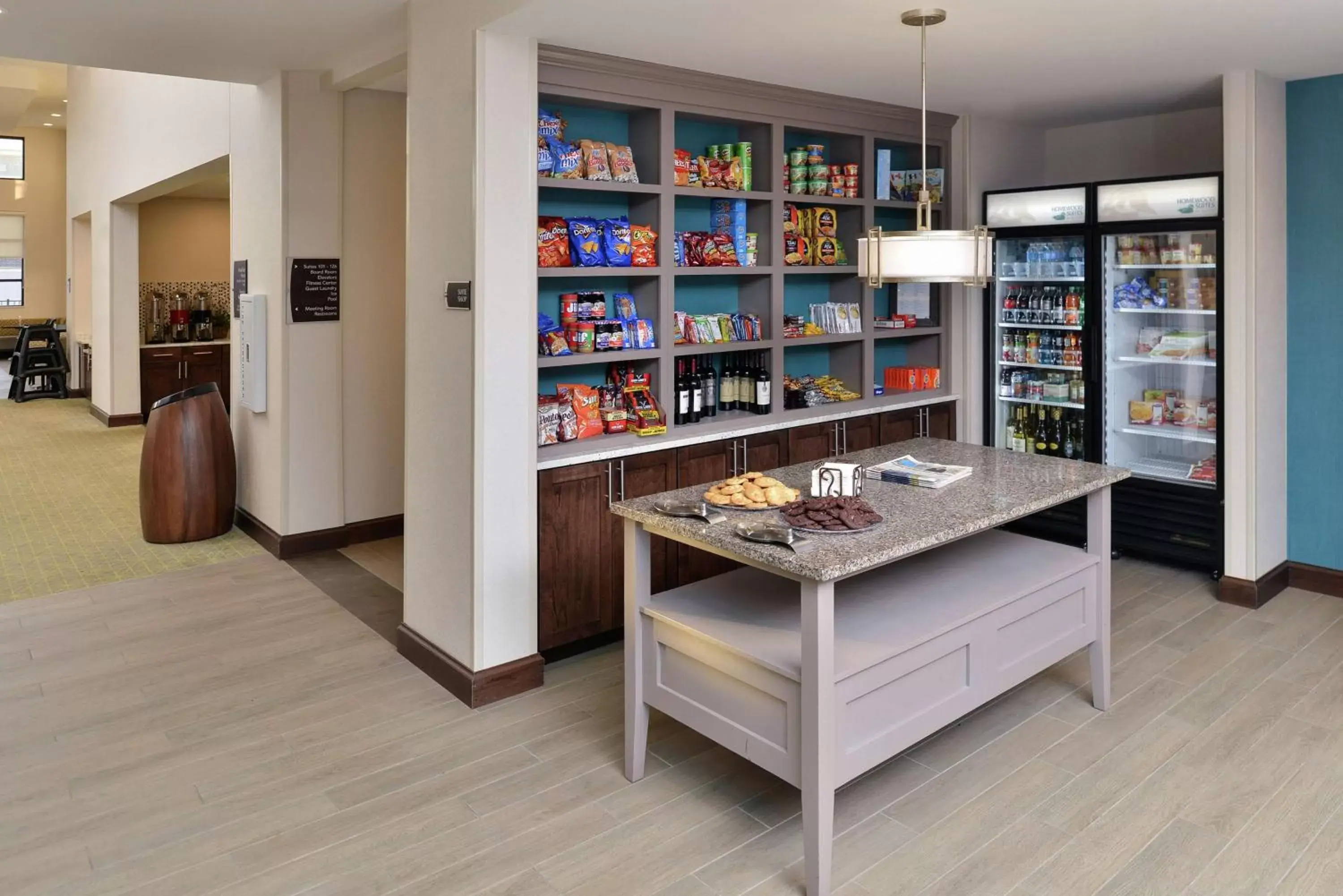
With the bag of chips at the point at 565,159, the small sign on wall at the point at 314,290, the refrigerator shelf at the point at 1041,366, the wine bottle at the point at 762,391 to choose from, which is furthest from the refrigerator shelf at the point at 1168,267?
the small sign on wall at the point at 314,290

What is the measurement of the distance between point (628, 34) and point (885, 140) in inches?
90.8

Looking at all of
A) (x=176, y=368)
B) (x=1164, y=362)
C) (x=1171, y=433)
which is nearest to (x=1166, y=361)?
(x=1164, y=362)

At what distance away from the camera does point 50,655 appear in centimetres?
409

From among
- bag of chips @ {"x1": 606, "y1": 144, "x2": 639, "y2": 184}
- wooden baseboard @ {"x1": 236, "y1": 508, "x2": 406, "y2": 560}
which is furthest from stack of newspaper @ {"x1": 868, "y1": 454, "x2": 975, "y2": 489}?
wooden baseboard @ {"x1": 236, "y1": 508, "x2": 406, "y2": 560}

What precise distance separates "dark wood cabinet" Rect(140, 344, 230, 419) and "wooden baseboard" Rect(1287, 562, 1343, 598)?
31.5ft

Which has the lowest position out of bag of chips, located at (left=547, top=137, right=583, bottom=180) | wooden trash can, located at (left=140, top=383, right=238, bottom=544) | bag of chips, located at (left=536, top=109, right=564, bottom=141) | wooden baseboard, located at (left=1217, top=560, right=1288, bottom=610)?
wooden baseboard, located at (left=1217, top=560, right=1288, bottom=610)

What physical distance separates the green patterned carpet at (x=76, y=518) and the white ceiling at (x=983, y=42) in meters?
3.79

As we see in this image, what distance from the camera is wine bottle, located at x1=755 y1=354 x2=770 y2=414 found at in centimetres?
471

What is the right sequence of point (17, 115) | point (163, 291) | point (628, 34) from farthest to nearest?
1. point (17, 115)
2. point (163, 291)
3. point (628, 34)

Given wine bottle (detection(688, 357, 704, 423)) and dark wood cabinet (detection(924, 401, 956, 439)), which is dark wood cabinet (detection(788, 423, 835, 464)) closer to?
wine bottle (detection(688, 357, 704, 423))

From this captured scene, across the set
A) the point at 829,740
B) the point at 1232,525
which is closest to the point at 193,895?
the point at 829,740

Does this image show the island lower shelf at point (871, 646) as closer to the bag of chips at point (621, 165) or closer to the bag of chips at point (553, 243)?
the bag of chips at point (553, 243)

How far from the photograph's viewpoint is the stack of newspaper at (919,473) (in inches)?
130

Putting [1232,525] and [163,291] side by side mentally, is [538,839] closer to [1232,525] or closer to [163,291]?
[1232,525]
